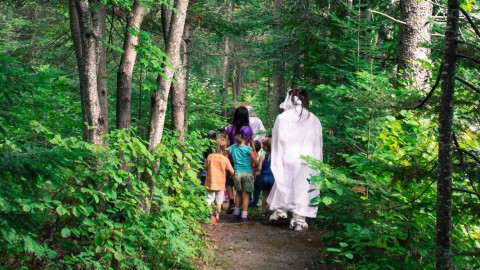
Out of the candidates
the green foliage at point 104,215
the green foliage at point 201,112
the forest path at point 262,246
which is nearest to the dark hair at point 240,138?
the forest path at point 262,246

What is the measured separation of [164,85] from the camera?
677cm

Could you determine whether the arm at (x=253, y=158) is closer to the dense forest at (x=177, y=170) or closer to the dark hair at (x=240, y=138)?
the dark hair at (x=240, y=138)

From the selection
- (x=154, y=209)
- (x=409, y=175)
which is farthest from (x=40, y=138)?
(x=409, y=175)

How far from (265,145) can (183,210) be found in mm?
3246

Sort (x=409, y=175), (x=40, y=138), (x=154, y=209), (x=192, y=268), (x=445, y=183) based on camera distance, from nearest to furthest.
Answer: (x=445, y=183) < (x=409, y=175) < (x=192, y=268) < (x=154, y=209) < (x=40, y=138)

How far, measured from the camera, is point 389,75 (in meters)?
8.66

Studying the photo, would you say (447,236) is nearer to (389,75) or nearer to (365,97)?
(365,97)

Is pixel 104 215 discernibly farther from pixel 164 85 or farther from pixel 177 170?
pixel 164 85

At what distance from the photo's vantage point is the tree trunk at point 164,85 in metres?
6.54

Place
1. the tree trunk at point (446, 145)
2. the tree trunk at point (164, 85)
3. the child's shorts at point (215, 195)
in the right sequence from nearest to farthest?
the tree trunk at point (446, 145) < the tree trunk at point (164, 85) < the child's shorts at point (215, 195)

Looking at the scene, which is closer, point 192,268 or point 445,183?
point 445,183

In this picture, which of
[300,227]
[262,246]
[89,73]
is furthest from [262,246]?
Answer: [89,73]

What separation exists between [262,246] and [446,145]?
3.96 metres

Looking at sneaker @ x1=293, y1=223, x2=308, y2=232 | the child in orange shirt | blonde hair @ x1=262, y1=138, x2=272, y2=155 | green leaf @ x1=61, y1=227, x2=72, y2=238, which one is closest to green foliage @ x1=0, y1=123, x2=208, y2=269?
green leaf @ x1=61, y1=227, x2=72, y2=238
